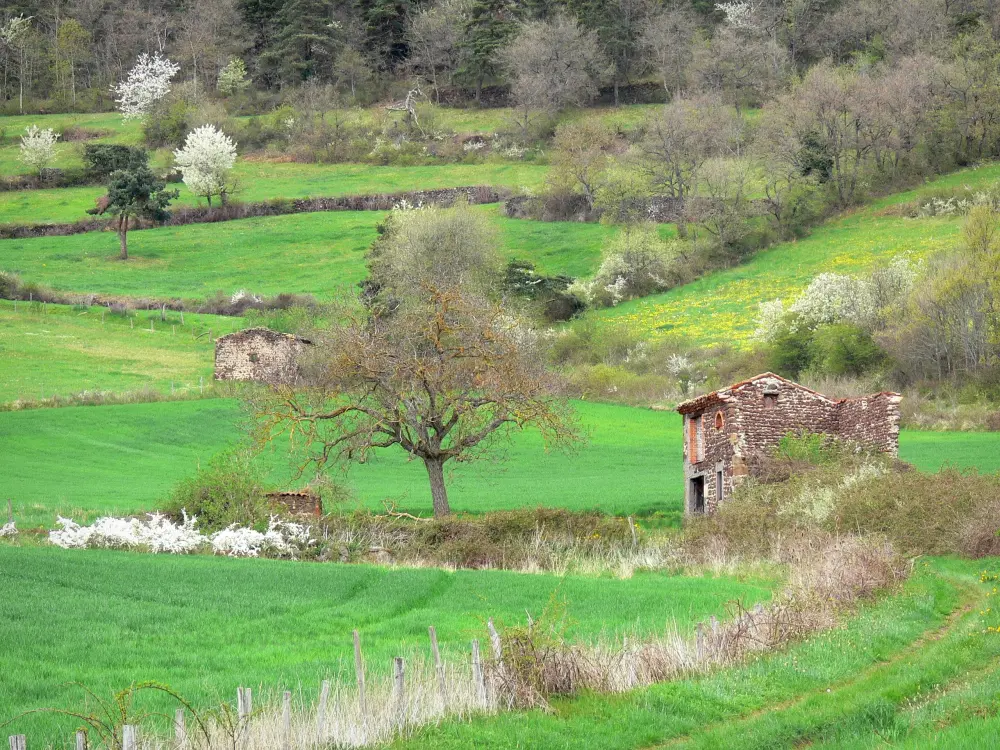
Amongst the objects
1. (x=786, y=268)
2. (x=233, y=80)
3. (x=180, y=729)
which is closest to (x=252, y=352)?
(x=786, y=268)

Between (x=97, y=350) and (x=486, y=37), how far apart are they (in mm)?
73995

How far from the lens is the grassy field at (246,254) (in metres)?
94.2

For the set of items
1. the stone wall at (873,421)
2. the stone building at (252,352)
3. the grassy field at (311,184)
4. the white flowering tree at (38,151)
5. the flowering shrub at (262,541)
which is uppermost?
the white flowering tree at (38,151)

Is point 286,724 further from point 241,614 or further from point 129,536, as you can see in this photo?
point 129,536

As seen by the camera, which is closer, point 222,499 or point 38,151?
point 222,499

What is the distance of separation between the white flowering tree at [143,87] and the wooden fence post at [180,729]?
133m

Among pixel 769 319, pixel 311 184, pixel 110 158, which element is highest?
pixel 110 158

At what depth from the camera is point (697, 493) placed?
4478 centimetres

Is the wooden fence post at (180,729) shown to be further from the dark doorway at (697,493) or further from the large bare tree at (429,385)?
the dark doorway at (697,493)

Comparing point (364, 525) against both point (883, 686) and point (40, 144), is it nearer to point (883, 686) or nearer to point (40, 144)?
point (883, 686)

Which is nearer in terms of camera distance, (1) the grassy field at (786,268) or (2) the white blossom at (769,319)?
(2) the white blossom at (769,319)

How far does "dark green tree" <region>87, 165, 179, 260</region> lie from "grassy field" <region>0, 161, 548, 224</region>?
33.1 ft

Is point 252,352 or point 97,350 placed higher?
point 97,350

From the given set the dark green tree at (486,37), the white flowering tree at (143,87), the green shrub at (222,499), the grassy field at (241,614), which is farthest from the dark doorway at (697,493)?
the white flowering tree at (143,87)
